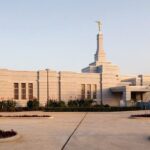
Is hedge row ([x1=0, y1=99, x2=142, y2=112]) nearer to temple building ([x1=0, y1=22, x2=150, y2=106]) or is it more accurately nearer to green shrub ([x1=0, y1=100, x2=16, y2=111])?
green shrub ([x1=0, y1=100, x2=16, y2=111])

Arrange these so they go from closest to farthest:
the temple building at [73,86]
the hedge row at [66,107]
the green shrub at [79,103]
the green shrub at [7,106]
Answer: the hedge row at [66,107]
the green shrub at [7,106]
the green shrub at [79,103]
the temple building at [73,86]

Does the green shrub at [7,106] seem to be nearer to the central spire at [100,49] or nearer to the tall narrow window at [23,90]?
the tall narrow window at [23,90]

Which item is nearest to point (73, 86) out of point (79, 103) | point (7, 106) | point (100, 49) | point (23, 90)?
point (79, 103)

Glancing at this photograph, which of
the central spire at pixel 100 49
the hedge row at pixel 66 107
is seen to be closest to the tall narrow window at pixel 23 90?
the hedge row at pixel 66 107

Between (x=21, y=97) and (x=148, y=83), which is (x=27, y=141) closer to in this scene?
(x=21, y=97)

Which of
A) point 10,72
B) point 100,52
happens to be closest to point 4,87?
point 10,72

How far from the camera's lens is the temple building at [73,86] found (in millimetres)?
51031

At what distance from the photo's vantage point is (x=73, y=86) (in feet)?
182

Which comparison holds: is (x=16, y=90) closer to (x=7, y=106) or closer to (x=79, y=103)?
(x=79, y=103)

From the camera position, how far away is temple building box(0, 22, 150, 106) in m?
51.0

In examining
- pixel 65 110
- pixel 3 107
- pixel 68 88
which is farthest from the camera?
pixel 68 88

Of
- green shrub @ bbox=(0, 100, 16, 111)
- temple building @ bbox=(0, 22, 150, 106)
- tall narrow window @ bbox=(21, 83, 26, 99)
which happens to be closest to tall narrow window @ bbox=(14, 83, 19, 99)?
temple building @ bbox=(0, 22, 150, 106)

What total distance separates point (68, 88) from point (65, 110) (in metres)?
16.0

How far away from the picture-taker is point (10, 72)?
51.0 meters
